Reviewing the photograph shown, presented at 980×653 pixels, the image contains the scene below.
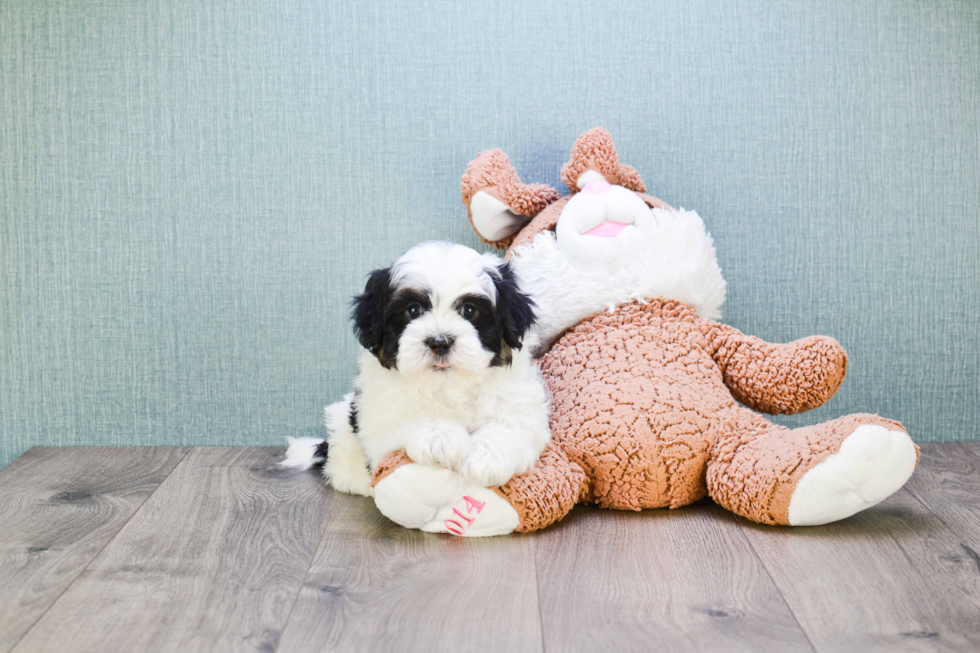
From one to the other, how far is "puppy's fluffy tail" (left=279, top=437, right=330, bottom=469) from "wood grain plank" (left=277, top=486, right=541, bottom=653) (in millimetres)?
366

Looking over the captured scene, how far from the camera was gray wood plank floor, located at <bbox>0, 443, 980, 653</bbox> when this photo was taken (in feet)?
3.85

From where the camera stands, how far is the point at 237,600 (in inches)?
51.0

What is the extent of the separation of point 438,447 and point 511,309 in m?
0.30

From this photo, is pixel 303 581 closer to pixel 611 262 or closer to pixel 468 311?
pixel 468 311

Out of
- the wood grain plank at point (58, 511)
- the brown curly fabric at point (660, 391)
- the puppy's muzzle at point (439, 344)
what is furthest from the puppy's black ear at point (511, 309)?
the wood grain plank at point (58, 511)

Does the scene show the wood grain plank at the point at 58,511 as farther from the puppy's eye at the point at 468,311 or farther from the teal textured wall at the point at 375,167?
the puppy's eye at the point at 468,311

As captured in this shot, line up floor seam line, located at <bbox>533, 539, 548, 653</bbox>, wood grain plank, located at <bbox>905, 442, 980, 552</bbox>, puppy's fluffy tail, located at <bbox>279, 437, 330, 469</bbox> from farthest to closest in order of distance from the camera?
puppy's fluffy tail, located at <bbox>279, 437, 330, 469</bbox>
wood grain plank, located at <bbox>905, 442, 980, 552</bbox>
floor seam line, located at <bbox>533, 539, 548, 653</bbox>

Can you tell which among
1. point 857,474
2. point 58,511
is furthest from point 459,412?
point 58,511

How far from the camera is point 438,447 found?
1.47 meters

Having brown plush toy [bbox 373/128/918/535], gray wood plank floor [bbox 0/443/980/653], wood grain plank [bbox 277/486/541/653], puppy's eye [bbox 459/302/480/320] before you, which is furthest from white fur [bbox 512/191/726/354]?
wood grain plank [bbox 277/486/541/653]

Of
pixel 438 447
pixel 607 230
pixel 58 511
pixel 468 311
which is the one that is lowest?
pixel 58 511

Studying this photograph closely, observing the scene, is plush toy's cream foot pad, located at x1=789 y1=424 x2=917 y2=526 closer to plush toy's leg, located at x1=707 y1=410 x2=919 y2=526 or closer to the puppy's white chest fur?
plush toy's leg, located at x1=707 y1=410 x2=919 y2=526

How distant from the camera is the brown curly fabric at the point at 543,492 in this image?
4.99 feet

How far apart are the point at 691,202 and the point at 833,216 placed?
14.9 inches
